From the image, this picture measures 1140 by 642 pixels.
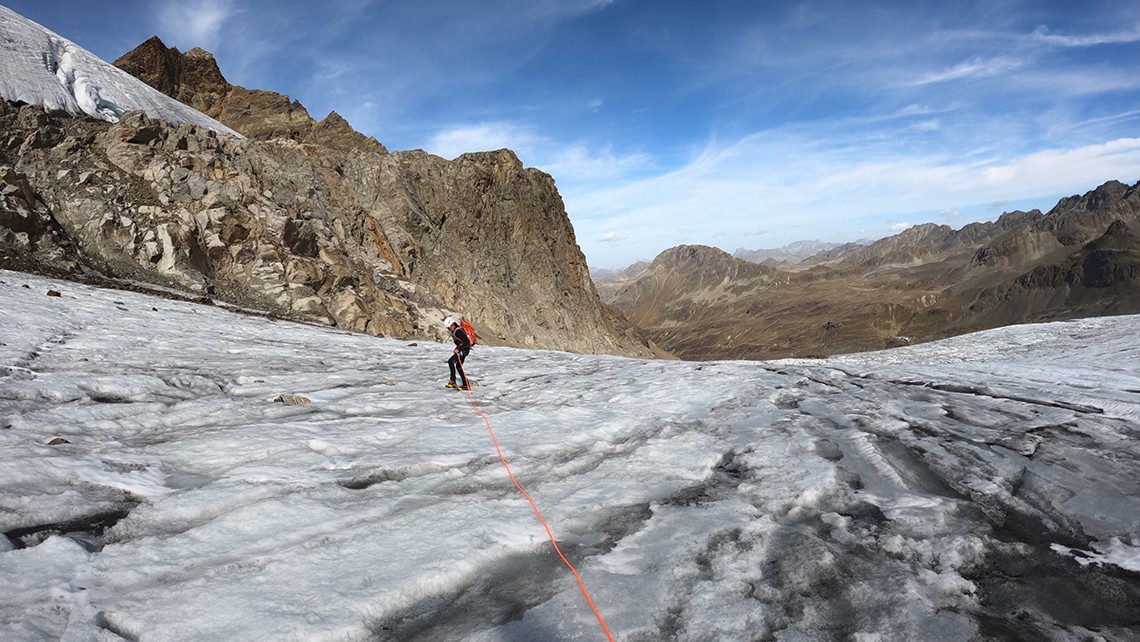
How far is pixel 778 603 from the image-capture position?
3.58 metres

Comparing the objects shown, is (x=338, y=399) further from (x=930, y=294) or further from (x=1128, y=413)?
(x=930, y=294)

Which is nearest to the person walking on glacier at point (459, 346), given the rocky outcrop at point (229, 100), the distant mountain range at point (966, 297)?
the rocky outcrop at point (229, 100)

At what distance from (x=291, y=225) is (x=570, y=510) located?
92.9 ft

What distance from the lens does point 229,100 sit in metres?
57.0

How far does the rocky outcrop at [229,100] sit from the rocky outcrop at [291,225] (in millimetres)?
9798

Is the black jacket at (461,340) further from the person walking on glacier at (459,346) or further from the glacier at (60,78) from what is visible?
Result: the glacier at (60,78)

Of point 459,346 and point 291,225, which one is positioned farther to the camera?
point 291,225

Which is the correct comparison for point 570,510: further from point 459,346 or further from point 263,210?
point 263,210

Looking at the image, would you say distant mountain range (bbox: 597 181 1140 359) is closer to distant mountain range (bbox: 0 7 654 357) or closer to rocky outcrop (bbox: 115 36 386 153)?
distant mountain range (bbox: 0 7 654 357)

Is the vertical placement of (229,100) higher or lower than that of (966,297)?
higher

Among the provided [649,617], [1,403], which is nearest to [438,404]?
[1,403]

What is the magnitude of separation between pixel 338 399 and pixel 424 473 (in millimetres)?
A: 3562

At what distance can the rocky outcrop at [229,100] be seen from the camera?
5119cm

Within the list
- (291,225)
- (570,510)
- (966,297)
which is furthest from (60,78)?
(966,297)
